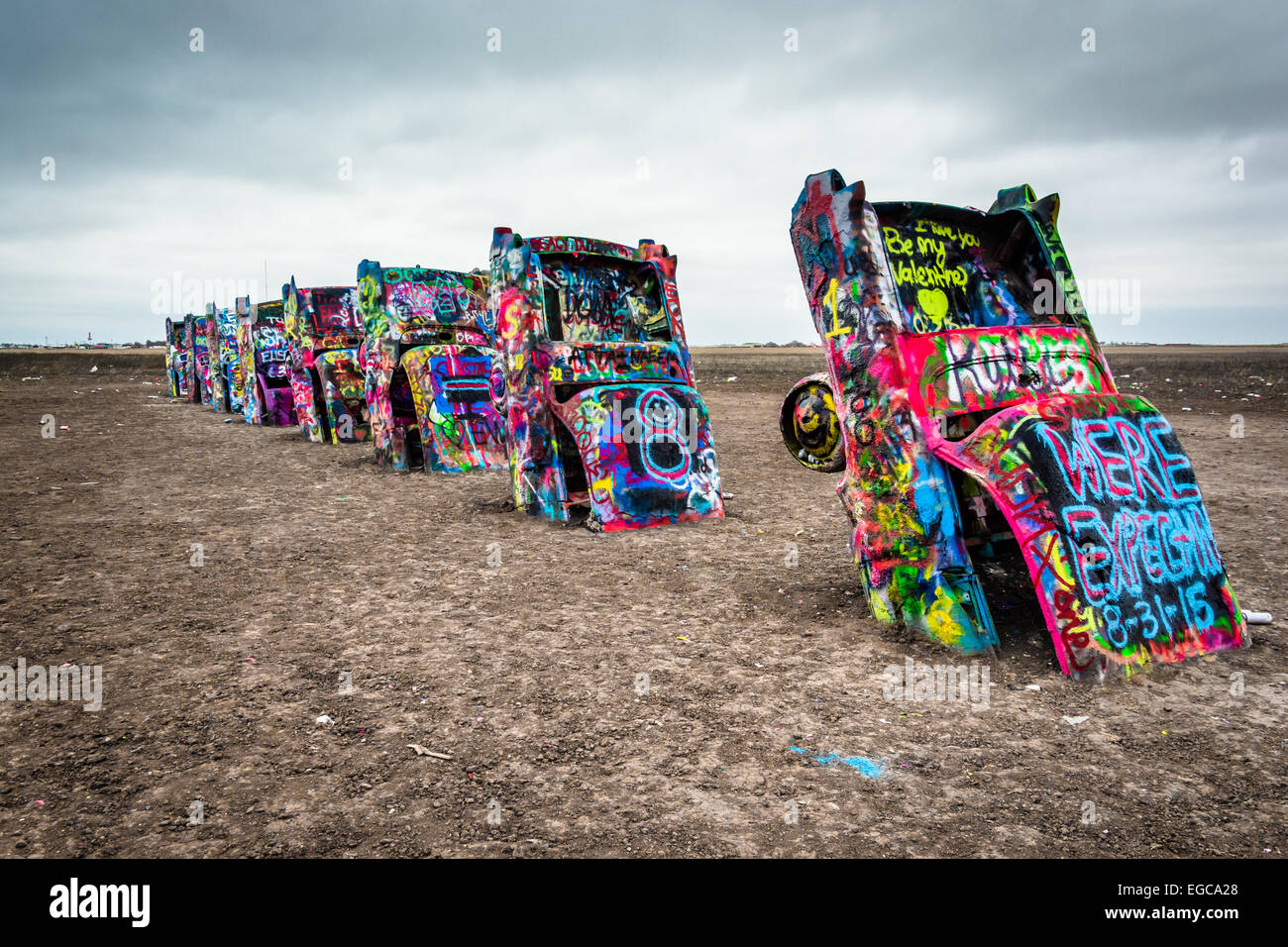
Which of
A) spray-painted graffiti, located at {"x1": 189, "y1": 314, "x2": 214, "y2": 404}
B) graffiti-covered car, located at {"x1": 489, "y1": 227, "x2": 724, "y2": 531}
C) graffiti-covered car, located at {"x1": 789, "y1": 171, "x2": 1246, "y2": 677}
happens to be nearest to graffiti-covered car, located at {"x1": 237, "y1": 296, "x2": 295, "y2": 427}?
spray-painted graffiti, located at {"x1": 189, "y1": 314, "x2": 214, "y2": 404}

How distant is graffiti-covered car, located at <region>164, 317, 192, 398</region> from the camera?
2358 cm

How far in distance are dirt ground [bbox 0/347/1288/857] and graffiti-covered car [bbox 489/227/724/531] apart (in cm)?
58

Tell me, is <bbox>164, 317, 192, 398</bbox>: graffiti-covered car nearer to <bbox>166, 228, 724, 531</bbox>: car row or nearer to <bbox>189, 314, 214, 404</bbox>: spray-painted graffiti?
<bbox>189, 314, 214, 404</bbox>: spray-painted graffiti

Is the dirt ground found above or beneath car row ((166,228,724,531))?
beneath

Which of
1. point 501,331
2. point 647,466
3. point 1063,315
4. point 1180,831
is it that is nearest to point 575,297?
point 501,331

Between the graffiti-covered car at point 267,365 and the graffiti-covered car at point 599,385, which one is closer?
the graffiti-covered car at point 599,385

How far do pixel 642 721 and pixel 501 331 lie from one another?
192 inches

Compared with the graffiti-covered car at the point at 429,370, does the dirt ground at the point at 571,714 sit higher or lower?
lower

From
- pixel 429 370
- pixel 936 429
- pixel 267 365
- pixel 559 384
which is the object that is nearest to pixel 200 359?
pixel 267 365

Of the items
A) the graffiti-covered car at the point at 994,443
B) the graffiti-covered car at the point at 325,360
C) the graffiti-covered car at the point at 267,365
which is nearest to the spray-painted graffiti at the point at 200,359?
the graffiti-covered car at the point at 267,365

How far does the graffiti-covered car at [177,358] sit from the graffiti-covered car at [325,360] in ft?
42.3

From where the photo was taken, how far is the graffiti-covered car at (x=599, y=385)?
258 inches

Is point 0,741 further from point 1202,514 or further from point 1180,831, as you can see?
point 1202,514

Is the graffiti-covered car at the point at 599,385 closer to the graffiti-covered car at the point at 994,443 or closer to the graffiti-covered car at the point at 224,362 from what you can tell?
the graffiti-covered car at the point at 994,443
